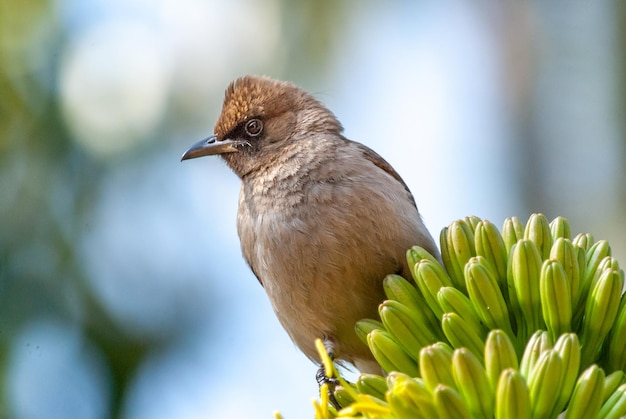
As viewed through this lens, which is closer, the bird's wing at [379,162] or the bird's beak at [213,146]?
the bird's wing at [379,162]

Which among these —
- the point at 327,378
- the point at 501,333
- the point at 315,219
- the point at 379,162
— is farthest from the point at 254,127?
the point at 501,333

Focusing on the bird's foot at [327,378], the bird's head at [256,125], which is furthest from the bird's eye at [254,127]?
the bird's foot at [327,378]

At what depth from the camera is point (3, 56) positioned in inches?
159

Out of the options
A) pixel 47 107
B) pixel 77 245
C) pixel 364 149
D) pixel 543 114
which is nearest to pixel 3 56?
pixel 47 107

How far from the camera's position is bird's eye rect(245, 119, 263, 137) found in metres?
3.82

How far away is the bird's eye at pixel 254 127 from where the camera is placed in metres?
3.82

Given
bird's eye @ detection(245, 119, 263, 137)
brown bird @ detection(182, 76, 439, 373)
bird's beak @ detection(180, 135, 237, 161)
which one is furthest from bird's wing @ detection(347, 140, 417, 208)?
bird's beak @ detection(180, 135, 237, 161)

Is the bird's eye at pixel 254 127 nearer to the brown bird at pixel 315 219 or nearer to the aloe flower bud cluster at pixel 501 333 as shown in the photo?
the brown bird at pixel 315 219

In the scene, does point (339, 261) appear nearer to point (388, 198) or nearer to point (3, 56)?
point (388, 198)

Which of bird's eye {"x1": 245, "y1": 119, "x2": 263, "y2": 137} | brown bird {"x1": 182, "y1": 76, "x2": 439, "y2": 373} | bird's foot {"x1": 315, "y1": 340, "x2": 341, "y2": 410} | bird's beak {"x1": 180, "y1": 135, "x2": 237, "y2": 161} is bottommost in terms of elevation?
bird's foot {"x1": 315, "y1": 340, "x2": 341, "y2": 410}

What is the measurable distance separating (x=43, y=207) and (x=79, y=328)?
65 cm

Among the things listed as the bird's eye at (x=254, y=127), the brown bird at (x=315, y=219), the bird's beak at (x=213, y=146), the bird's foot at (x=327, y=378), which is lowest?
the bird's foot at (x=327, y=378)

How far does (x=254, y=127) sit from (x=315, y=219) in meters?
0.89

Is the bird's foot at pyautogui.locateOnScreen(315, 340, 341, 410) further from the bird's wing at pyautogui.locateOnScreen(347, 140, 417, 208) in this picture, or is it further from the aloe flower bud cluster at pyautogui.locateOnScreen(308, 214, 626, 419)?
the bird's wing at pyautogui.locateOnScreen(347, 140, 417, 208)
